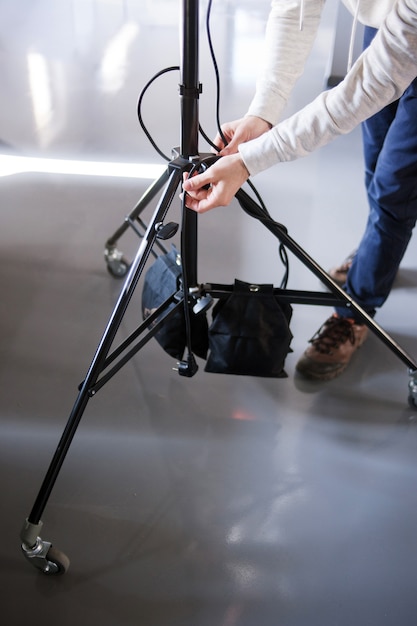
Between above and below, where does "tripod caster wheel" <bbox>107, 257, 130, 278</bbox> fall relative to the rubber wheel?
above

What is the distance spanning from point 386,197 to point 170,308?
0.56 m

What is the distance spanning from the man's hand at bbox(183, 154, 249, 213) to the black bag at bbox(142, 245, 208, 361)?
0.73 ft

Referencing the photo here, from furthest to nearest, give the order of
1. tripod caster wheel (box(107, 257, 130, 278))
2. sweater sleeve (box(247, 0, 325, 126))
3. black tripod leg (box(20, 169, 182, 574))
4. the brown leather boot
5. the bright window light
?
the bright window light → tripod caster wheel (box(107, 257, 130, 278)) → the brown leather boot → sweater sleeve (box(247, 0, 325, 126)) → black tripod leg (box(20, 169, 182, 574))

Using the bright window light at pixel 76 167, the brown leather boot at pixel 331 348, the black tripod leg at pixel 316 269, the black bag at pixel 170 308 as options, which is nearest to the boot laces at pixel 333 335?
the brown leather boot at pixel 331 348

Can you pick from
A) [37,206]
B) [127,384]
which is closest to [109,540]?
[127,384]

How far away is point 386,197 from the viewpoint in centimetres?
138

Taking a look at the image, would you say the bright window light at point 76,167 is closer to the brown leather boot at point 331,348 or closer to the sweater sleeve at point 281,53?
the brown leather boot at point 331,348

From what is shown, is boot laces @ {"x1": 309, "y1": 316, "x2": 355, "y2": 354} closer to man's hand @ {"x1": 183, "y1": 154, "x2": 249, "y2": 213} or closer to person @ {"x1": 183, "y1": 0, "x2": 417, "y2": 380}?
person @ {"x1": 183, "y1": 0, "x2": 417, "y2": 380}

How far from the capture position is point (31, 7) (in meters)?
3.99

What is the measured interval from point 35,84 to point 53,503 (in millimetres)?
2392

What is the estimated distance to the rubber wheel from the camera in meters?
Result: 1.08

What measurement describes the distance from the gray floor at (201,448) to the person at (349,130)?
18 centimetres

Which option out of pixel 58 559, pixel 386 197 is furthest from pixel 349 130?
pixel 58 559

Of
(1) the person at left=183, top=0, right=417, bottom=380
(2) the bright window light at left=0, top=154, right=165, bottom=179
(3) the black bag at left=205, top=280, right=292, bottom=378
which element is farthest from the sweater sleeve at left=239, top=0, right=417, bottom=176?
(2) the bright window light at left=0, top=154, right=165, bottom=179
